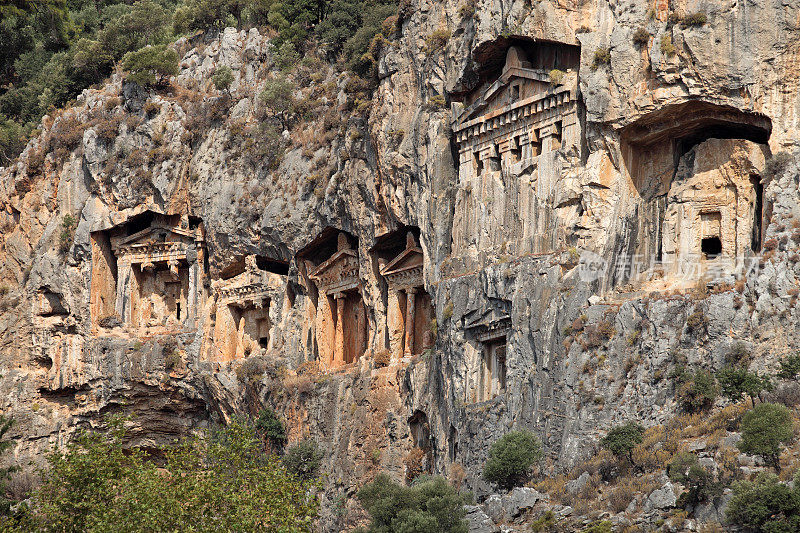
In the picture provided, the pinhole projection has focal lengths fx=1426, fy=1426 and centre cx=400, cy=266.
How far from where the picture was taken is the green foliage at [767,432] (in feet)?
129

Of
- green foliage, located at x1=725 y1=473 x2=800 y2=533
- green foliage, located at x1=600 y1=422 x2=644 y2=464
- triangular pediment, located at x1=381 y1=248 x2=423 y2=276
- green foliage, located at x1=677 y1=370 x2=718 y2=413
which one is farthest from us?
triangular pediment, located at x1=381 y1=248 x2=423 y2=276

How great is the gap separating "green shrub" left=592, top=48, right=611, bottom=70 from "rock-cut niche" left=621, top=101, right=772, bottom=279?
2492 millimetres

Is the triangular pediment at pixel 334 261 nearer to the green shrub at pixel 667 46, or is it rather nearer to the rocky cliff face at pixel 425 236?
the rocky cliff face at pixel 425 236

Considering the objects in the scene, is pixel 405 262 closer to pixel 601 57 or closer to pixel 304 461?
pixel 304 461

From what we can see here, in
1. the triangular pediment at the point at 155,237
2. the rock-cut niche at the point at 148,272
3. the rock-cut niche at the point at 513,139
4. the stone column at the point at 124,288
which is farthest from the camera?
the stone column at the point at 124,288

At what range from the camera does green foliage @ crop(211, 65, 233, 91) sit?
2857 inches

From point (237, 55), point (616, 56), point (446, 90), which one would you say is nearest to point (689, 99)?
point (616, 56)

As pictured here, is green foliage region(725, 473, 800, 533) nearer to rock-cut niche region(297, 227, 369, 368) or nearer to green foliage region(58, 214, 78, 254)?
rock-cut niche region(297, 227, 369, 368)

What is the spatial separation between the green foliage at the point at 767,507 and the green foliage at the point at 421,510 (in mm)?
9323

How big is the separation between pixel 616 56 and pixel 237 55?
29294 mm

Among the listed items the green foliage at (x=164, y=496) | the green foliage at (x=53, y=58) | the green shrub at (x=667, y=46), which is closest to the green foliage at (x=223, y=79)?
the green foliage at (x=53, y=58)

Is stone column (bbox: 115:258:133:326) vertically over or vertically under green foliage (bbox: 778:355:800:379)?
over

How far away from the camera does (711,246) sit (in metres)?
50.2

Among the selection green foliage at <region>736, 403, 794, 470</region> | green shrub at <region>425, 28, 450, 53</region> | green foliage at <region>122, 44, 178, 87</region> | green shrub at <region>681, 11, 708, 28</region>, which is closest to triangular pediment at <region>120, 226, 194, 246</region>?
green foliage at <region>122, 44, 178, 87</region>
